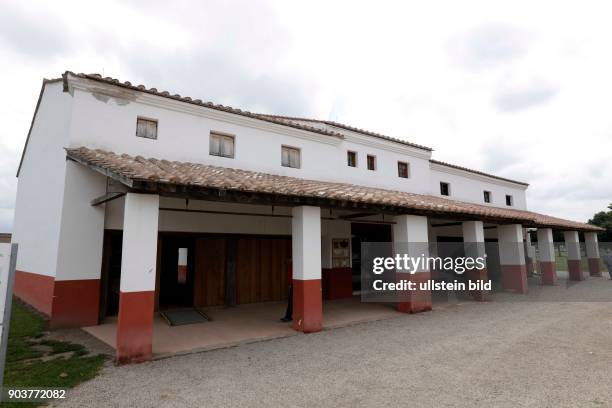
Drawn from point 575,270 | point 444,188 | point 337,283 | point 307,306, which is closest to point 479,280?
point 337,283

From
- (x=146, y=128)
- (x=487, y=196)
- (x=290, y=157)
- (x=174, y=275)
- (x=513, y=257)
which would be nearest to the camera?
(x=146, y=128)

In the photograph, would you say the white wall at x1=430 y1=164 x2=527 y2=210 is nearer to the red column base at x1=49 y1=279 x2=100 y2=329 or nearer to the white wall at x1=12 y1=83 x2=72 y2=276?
the red column base at x1=49 y1=279 x2=100 y2=329

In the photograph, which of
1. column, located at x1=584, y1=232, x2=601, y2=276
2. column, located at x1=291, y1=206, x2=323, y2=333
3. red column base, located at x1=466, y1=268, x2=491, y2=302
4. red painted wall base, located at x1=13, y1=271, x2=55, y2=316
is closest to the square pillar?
column, located at x1=291, y1=206, x2=323, y2=333

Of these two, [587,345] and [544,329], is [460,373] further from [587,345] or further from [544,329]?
[544,329]

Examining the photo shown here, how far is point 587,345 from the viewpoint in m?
6.27

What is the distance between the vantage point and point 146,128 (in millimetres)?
9195

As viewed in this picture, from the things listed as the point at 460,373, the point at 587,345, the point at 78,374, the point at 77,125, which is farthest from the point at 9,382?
the point at 587,345

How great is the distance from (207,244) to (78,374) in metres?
5.45

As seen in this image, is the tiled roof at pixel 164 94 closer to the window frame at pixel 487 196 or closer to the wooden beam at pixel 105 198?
the wooden beam at pixel 105 198

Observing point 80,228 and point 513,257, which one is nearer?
point 80,228

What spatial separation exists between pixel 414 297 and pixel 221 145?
6.91 meters

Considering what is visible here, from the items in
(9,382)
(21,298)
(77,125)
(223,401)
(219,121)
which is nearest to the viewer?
(223,401)

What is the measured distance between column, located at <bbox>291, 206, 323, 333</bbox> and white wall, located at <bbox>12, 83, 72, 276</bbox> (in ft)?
17.6

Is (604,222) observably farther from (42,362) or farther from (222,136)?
(42,362)
